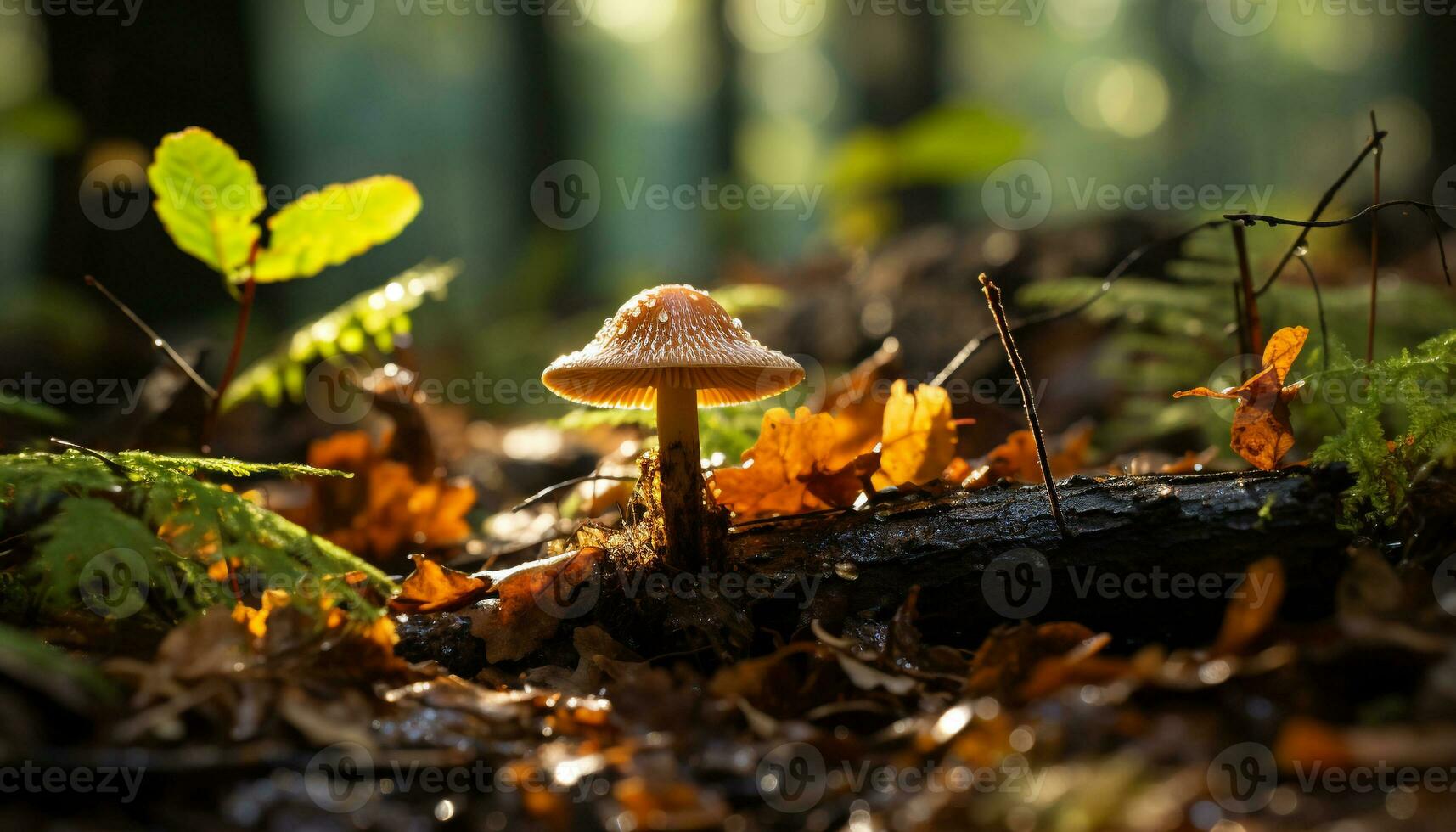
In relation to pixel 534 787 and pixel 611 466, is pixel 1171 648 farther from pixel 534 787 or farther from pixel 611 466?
pixel 611 466

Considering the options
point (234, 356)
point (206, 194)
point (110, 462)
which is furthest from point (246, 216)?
point (110, 462)

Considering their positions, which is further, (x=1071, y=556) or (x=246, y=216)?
(x=246, y=216)

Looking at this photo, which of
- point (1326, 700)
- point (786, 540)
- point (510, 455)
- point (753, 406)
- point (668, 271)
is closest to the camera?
point (1326, 700)

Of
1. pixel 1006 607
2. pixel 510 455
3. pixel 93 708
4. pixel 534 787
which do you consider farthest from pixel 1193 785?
pixel 510 455

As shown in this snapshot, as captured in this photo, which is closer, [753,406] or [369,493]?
[369,493]

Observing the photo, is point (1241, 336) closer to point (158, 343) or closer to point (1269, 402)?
point (1269, 402)

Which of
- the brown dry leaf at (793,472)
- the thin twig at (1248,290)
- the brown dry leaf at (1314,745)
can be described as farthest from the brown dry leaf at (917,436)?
A: the brown dry leaf at (1314,745)
